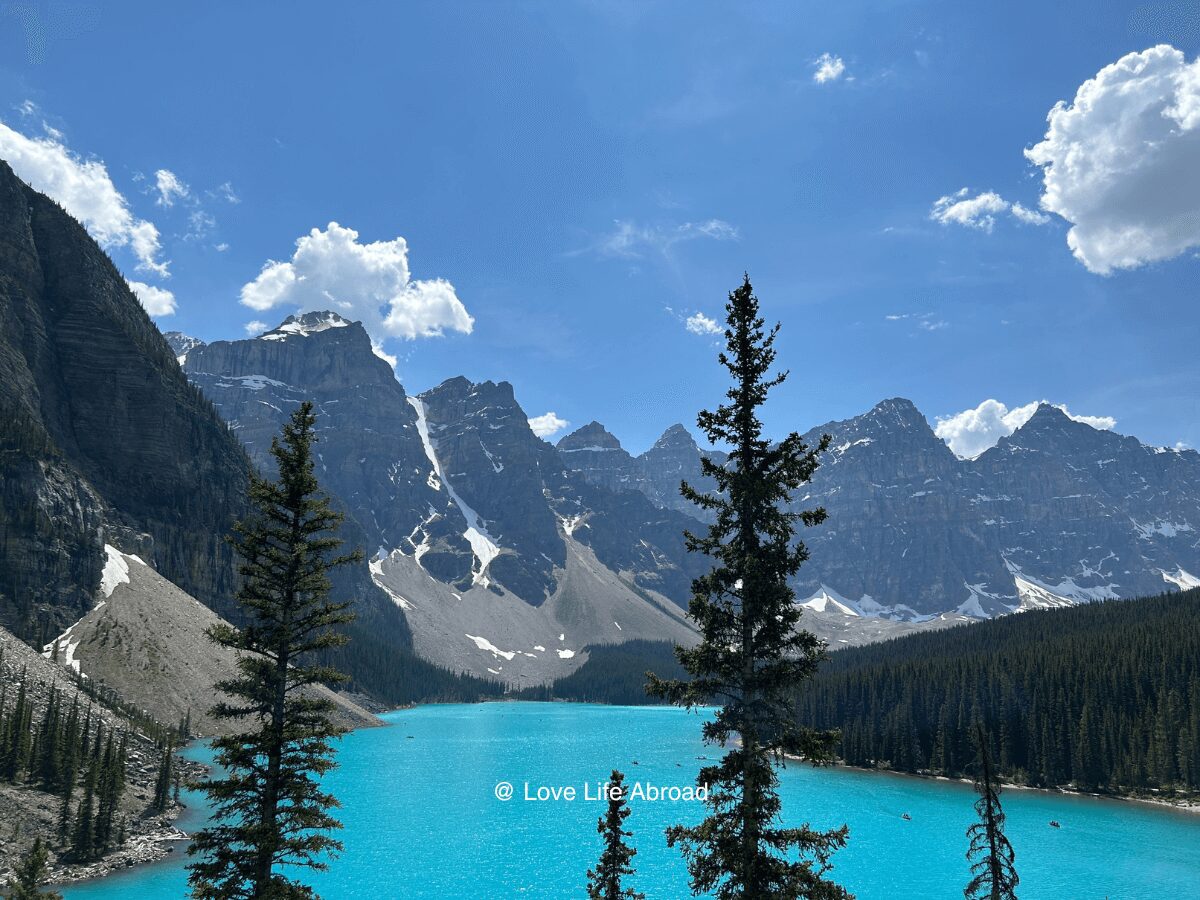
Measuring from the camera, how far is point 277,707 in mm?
19234

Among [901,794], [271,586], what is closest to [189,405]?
[901,794]

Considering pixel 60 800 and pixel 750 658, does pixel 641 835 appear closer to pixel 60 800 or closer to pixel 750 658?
pixel 60 800

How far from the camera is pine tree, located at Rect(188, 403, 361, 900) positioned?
18266 mm

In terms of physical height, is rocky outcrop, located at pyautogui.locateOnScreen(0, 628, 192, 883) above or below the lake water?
above

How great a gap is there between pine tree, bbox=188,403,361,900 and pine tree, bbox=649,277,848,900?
9259 mm

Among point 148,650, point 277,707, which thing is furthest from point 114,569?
point 277,707

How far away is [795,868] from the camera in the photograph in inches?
568

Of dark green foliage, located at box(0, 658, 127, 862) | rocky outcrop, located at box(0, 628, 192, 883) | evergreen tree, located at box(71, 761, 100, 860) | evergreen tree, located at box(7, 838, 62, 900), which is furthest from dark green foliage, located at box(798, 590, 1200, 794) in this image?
evergreen tree, located at box(7, 838, 62, 900)

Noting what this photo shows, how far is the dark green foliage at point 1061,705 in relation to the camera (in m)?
103

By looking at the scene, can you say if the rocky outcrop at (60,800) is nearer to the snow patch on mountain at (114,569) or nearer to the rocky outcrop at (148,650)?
the rocky outcrop at (148,650)

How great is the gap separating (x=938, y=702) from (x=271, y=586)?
13272cm

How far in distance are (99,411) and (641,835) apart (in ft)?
500

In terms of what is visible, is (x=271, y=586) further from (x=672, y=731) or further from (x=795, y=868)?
(x=672, y=731)

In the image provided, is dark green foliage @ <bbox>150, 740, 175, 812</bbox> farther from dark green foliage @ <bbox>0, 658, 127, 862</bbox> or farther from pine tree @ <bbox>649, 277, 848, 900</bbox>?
pine tree @ <bbox>649, 277, 848, 900</bbox>
